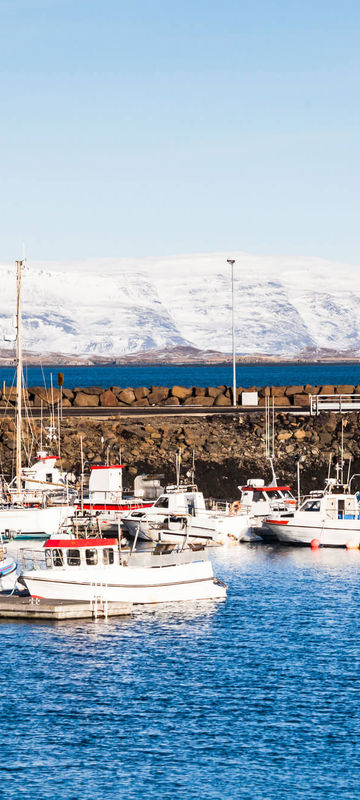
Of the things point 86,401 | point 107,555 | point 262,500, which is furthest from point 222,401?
point 107,555

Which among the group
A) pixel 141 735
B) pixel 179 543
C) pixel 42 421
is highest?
pixel 42 421

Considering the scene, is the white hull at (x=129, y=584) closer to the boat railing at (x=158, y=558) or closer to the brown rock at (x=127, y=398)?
the boat railing at (x=158, y=558)

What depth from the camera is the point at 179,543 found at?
4916cm

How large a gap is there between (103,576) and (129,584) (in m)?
1.11

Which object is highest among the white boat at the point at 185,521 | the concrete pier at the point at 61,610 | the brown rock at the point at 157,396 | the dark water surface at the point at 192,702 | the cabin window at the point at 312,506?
the brown rock at the point at 157,396

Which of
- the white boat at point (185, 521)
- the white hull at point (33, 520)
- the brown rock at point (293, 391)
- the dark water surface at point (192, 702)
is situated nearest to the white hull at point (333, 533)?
the white boat at point (185, 521)

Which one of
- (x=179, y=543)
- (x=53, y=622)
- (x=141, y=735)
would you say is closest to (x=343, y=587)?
(x=179, y=543)

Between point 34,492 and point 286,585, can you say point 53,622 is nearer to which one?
point 286,585

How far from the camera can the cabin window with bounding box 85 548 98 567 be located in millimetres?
44781

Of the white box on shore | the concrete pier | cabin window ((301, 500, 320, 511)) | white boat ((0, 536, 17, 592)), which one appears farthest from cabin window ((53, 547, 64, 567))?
the white box on shore

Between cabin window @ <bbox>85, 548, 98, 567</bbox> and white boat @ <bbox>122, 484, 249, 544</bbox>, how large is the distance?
13573 mm

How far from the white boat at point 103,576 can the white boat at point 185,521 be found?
11.9m

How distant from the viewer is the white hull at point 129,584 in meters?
44.6

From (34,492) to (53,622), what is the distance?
21.9 metres
